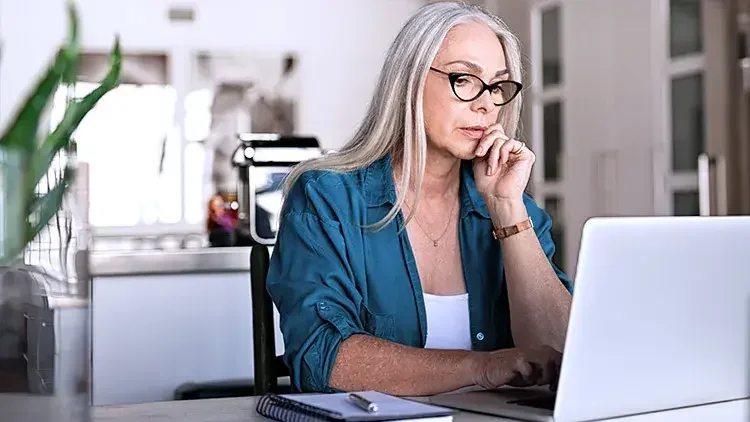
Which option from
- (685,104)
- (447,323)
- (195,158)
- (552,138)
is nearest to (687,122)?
(685,104)

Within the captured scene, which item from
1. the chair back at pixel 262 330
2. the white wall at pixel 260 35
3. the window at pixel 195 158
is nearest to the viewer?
the chair back at pixel 262 330

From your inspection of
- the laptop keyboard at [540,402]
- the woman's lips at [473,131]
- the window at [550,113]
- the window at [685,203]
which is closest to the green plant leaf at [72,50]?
the laptop keyboard at [540,402]

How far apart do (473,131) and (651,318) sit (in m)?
0.71

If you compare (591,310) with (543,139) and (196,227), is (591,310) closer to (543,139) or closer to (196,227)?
(543,139)

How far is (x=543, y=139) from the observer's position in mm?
4738

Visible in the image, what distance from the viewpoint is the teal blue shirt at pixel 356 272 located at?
4.76ft

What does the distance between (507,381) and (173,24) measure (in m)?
5.02

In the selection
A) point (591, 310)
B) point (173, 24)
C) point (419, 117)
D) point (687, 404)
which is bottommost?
point (687, 404)

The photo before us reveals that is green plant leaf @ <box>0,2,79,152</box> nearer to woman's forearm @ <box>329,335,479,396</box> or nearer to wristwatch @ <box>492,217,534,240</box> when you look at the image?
woman's forearm @ <box>329,335,479,396</box>

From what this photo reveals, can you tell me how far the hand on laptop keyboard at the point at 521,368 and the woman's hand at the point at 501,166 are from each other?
44 centimetres

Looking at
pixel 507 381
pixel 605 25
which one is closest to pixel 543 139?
pixel 605 25

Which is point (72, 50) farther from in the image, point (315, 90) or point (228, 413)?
point (315, 90)

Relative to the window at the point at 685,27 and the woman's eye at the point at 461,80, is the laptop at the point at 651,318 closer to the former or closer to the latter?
the woman's eye at the point at 461,80

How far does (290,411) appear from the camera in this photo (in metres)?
1.06
